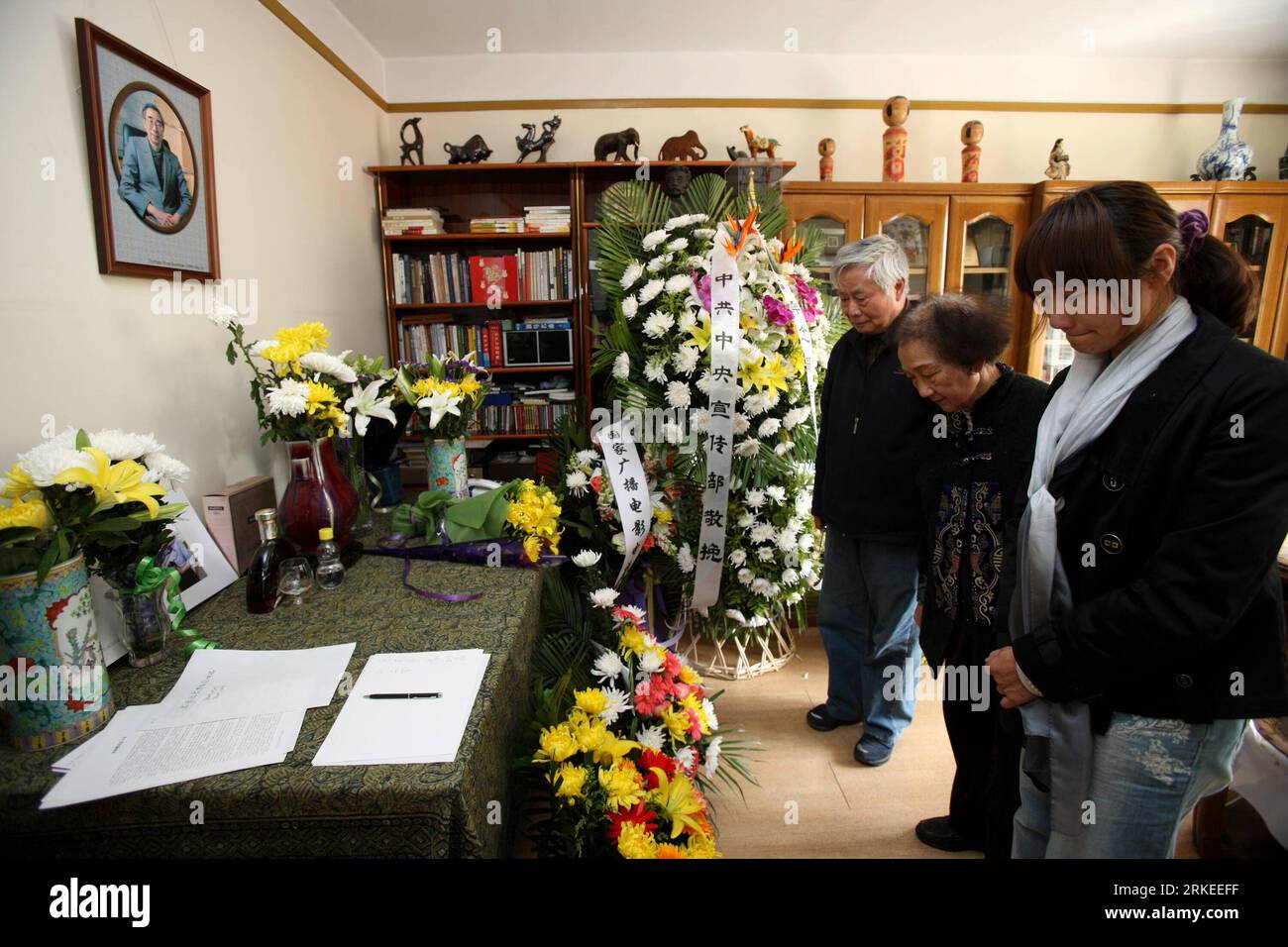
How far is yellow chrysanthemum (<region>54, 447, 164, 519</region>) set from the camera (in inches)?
35.1

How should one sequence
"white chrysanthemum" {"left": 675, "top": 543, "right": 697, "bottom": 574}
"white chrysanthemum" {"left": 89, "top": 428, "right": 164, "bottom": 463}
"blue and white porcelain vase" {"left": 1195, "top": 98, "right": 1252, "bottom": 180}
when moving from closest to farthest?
"white chrysanthemum" {"left": 89, "top": 428, "right": 164, "bottom": 463}
"white chrysanthemum" {"left": 675, "top": 543, "right": 697, "bottom": 574}
"blue and white porcelain vase" {"left": 1195, "top": 98, "right": 1252, "bottom": 180}

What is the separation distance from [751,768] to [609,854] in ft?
3.02

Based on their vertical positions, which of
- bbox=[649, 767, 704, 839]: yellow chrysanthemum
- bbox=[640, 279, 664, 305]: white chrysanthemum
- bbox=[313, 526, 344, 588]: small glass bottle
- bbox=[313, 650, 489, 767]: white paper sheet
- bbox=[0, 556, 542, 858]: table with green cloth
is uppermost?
bbox=[640, 279, 664, 305]: white chrysanthemum

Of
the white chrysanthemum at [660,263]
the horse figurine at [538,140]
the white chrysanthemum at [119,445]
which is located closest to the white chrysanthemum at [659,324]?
the white chrysanthemum at [660,263]

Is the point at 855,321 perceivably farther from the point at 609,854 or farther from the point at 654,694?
the point at 609,854

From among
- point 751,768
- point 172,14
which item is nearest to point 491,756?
point 751,768

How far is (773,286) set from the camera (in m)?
1.96

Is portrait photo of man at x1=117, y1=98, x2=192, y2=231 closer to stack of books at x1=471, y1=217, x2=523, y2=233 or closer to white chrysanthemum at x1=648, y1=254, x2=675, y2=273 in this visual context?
white chrysanthemum at x1=648, y1=254, x2=675, y2=273

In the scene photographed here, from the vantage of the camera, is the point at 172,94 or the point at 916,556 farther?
the point at 916,556

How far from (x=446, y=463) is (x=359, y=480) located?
24 centimetres

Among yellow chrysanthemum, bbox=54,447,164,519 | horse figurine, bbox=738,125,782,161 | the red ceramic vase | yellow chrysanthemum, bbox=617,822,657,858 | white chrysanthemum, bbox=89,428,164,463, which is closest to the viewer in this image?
yellow chrysanthemum, bbox=54,447,164,519

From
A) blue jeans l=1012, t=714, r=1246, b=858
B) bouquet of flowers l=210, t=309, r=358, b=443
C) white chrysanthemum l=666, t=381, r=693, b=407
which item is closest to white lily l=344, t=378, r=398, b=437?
bouquet of flowers l=210, t=309, r=358, b=443

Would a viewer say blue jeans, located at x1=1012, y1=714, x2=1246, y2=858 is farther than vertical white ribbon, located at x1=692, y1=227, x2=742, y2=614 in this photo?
No

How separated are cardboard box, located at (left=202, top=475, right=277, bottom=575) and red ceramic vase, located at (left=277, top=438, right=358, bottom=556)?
0.11 m
